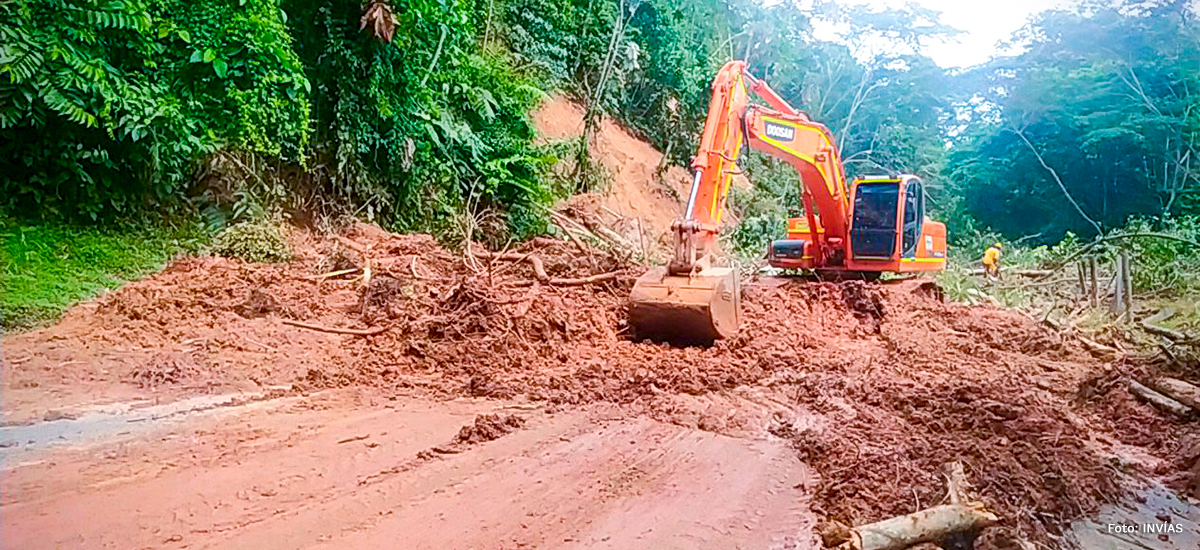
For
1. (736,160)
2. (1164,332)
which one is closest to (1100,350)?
(1164,332)

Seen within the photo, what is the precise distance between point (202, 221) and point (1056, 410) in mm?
6116

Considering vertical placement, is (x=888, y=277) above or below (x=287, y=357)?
above

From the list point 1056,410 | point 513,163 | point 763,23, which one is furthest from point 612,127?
point 1056,410

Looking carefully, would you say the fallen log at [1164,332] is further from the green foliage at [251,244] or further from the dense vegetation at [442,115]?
the green foliage at [251,244]

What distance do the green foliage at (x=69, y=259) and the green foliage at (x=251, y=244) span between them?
0.53 feet

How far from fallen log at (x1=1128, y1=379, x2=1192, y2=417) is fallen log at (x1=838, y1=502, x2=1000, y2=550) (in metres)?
1.40

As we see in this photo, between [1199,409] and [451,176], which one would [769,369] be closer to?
[1199,409]

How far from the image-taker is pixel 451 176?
811 cm

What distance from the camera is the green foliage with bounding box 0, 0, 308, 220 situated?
4766mm

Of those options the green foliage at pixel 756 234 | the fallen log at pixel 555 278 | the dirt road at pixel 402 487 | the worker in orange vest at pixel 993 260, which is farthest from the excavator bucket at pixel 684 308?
the green foliage at pixel 756 234

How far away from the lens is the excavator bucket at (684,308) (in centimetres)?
457

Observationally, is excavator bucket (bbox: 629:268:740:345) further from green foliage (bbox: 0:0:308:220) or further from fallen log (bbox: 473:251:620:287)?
green foliage (bbox: 0:0:308:220)

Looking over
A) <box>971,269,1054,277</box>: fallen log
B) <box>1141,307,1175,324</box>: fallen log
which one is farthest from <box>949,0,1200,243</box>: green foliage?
<box>971,269,1054,277</box>: fallen log

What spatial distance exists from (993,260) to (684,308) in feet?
11.1
